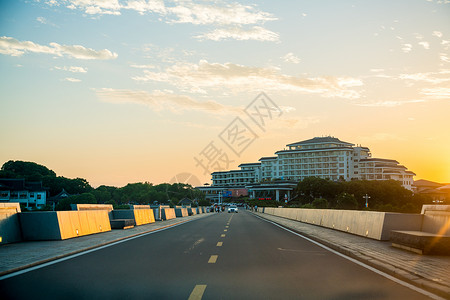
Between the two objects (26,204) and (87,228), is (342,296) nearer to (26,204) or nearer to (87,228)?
(87,228)

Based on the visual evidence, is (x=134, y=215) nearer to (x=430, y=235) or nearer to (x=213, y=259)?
(x=213, y=259)

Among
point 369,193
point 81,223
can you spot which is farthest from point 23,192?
point 81,223

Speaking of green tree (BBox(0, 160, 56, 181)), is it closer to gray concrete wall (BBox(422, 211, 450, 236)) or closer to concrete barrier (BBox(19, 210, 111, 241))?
concrete barrier (BBox(19, 210, 111, 241))

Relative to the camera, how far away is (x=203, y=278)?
9242 mm

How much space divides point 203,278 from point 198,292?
1479 millimetres

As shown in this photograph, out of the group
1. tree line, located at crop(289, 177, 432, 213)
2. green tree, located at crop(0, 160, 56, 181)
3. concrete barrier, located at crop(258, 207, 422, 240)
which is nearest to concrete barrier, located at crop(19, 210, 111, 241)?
concrete barrier, located at crop(258, 207, 422, 240)

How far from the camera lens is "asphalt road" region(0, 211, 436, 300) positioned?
7684mm

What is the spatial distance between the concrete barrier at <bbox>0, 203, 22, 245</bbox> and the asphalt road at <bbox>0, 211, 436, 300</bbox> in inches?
162

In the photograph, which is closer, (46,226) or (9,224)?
(9,224)

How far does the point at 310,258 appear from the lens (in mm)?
12953

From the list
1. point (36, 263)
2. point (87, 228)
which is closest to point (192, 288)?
point (36, 263)

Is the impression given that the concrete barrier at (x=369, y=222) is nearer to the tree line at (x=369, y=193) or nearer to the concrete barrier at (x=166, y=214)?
the concrete barrier at (x=166, y=214)

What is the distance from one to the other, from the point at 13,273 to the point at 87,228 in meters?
11.3

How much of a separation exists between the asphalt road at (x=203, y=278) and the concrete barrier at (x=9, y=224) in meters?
4.12
